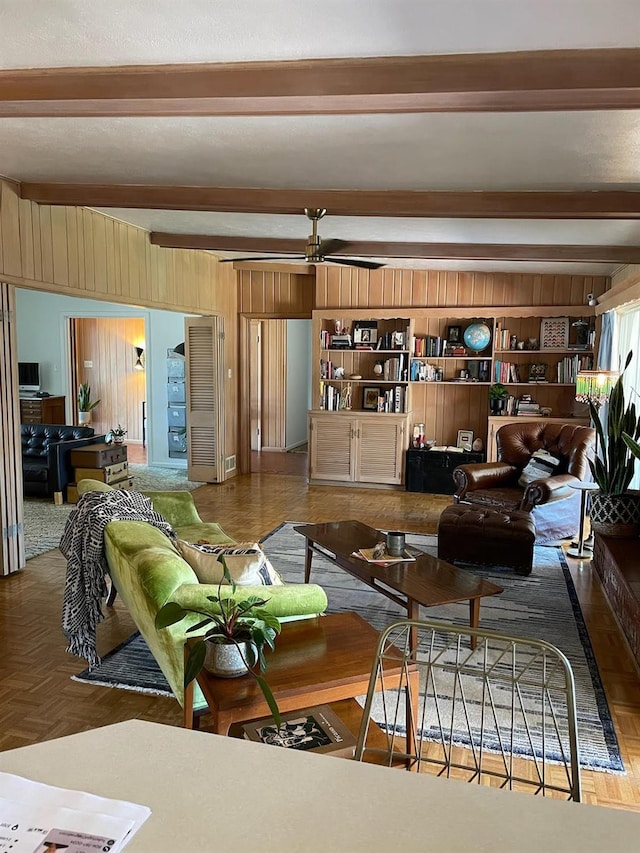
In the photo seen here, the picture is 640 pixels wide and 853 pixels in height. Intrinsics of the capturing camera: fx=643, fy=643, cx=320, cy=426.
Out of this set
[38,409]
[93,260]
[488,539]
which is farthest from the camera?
[38,409]

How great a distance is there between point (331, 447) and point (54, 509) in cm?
317

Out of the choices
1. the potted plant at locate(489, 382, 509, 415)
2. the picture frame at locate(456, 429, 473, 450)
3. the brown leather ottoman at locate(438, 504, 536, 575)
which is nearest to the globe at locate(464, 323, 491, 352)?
the potted plant at locate(489, 382, 509, 415)

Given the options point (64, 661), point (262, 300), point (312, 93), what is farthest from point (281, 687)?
point (262, 300)

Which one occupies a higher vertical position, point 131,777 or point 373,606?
point 131,777

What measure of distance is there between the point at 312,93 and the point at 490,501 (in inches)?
157

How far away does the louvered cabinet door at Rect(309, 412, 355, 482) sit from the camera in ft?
25.4

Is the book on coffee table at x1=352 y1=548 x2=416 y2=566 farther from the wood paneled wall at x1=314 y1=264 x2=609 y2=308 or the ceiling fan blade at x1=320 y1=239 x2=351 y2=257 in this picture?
the wood paneled wall at x1=314 y1=264 x2=609 y2=308

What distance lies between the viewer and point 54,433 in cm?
699

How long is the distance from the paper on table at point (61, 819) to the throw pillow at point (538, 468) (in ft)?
16.6

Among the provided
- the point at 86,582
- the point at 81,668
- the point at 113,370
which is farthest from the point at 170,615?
the point at 113,370

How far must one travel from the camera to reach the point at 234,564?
8.63 feet

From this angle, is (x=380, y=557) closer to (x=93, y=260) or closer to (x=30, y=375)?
(x=93, y=260)

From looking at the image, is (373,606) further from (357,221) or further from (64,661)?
(357,221)

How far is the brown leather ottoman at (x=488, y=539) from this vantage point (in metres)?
4.55
